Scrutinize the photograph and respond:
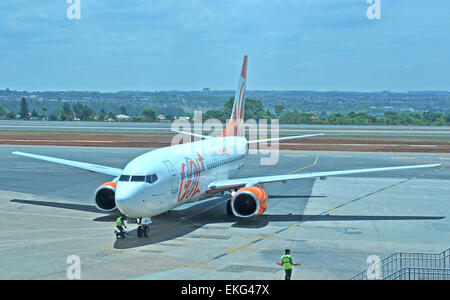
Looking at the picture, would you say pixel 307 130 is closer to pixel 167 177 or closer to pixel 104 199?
pixel 104 199

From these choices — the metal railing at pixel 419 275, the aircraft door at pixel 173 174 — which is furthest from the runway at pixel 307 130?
the metal railing at pixel 419 275

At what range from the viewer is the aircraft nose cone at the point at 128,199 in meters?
29.3

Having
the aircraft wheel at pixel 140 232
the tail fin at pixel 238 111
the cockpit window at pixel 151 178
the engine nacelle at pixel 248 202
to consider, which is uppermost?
the tail fin at pixel 238 111

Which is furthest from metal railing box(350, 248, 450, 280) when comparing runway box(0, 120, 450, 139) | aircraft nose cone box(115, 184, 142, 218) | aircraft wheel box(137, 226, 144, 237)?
runway box(0, 120, 450, 139)

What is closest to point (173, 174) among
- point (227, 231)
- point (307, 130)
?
point (227, 231)

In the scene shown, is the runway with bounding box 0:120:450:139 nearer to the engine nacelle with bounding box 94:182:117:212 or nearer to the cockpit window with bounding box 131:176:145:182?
A: the engine nacelle with bounding box 94:182:117:212

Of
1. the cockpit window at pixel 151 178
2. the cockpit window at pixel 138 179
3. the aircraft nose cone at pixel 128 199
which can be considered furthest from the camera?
the cockpit window at pixel 151 178

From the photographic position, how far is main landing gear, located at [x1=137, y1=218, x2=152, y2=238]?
103ft

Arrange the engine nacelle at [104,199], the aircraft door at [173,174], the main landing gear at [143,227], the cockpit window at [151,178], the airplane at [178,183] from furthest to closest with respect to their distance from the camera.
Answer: the engine nacelle at [104,199]
the aircraft door at [173,174]
the main landing gear at [143,227]
the cockpit window at [151,178]
the airplane at [178,183]

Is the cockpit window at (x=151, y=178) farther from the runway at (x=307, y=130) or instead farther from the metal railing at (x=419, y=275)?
the runway at (x=307, y=130)

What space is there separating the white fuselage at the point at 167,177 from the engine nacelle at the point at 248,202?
9.34 ft

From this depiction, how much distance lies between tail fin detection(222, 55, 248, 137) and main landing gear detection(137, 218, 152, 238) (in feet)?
65.0
